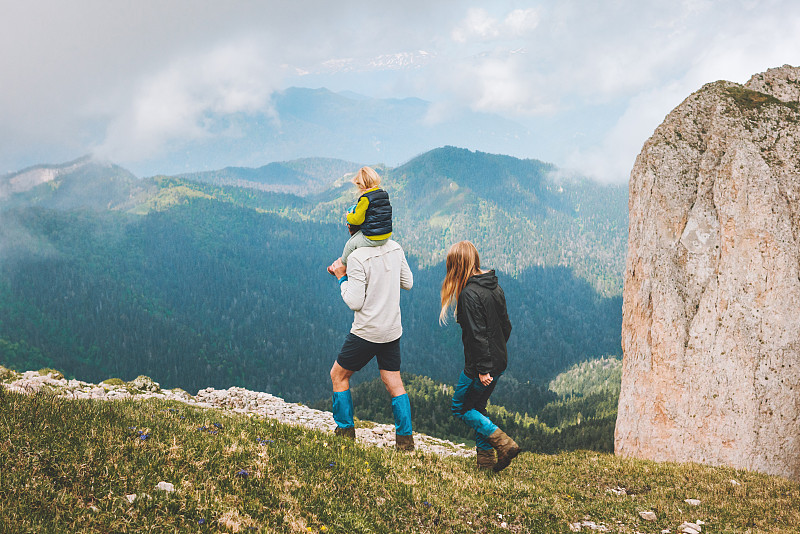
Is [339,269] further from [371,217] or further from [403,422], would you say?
[403,422]

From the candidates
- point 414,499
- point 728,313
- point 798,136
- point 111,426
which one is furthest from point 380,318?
point 798,136

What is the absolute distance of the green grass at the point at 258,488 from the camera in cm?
543

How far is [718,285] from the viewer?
24047mm

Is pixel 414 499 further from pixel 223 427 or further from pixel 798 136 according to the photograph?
pixel 798 136

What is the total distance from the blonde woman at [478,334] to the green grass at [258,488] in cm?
92

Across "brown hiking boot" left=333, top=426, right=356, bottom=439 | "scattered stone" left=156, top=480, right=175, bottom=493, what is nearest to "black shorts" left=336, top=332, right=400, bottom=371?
"brown hiking boot" left=333, top=426, right=356, bottom=439

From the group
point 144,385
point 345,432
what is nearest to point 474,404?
point 345,432

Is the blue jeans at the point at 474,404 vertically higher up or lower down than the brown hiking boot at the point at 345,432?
higher up

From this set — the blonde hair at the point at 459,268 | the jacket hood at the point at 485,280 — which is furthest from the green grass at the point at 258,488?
the jacket hood at the point at 485,280

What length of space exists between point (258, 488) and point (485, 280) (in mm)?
5325

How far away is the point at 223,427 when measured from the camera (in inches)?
336

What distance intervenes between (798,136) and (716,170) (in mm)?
4170

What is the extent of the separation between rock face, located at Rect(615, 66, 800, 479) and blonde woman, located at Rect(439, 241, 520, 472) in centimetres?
1897

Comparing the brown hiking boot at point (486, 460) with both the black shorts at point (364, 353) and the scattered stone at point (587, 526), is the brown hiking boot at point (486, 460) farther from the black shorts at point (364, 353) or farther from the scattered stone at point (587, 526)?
the black shorts at point (364, 353)
